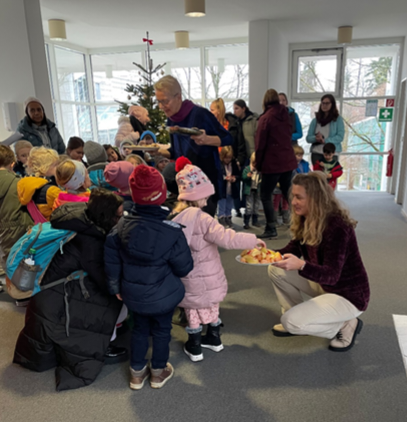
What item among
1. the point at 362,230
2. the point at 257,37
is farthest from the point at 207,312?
the point at 257,37

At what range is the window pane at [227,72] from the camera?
26.8 feet

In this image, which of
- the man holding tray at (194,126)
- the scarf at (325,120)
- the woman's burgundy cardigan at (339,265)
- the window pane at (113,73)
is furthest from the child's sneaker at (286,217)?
the window pane at (113,73)

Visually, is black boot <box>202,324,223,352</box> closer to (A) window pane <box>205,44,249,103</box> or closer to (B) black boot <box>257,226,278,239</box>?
(B) black boot <box>257,226,278,239</box>

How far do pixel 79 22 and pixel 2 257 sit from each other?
4.74 meters

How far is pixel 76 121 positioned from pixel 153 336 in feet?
25.7

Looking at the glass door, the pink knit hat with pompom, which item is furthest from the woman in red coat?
the glass door

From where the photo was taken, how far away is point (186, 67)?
8.55 m

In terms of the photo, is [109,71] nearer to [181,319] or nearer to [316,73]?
[316,73]

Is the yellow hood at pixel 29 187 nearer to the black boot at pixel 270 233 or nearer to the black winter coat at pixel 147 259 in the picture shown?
the black winter coat at pixel 147 259

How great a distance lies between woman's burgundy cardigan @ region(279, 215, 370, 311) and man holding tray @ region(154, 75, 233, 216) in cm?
85

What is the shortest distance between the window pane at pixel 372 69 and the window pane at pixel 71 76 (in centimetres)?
590

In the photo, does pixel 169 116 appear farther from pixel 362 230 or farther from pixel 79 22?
pixel 79 22

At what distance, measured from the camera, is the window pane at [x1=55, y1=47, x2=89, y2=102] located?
8.10 metres

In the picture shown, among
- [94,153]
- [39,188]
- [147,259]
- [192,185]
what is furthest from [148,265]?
[94,153]
